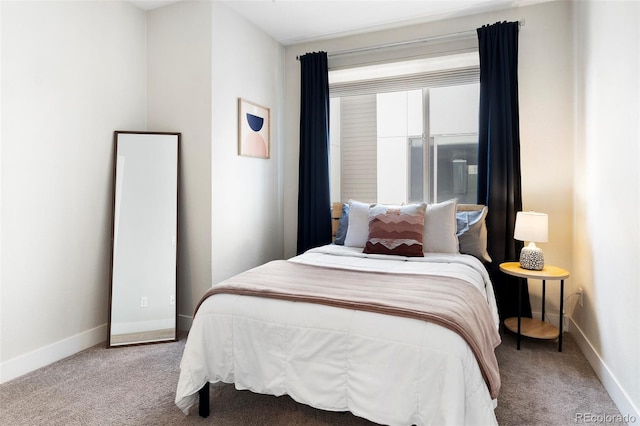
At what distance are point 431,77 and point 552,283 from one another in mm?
2100

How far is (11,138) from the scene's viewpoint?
2.37 m

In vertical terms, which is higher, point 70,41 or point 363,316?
point 70,41

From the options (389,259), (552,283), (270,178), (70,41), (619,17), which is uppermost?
(70,41)

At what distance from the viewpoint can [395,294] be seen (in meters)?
1.84

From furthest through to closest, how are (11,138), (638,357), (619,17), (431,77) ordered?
(431,77), (11,138), (619,17), (638,357)

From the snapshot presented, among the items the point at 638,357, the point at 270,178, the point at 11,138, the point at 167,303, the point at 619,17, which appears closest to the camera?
the point at 638,357

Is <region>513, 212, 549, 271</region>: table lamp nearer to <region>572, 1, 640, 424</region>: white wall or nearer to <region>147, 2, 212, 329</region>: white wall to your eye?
<region>572, 1, 640, 424</region>: white wall

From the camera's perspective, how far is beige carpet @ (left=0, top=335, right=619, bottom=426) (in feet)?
6.32

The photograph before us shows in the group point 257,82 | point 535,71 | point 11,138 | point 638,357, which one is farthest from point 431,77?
point 11,138

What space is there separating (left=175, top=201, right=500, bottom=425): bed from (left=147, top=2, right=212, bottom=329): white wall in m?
1.17

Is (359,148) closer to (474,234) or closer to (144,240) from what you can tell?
(474,234)

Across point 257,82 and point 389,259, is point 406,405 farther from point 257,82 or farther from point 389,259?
point 257,82

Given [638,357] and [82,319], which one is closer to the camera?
[638,357]

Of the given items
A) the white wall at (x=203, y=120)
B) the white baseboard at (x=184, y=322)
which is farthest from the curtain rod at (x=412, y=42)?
the white baseboard at (x=184, y=322)
